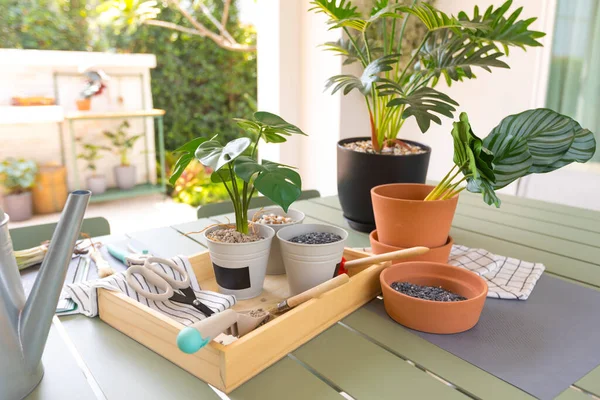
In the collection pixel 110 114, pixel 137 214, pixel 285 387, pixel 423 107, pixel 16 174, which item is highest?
pixel 423 107

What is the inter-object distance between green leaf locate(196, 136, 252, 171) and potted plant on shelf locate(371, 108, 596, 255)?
1.10 ft

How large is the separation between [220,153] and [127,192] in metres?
3.72

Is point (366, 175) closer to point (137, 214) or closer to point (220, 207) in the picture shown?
point (220, 207)

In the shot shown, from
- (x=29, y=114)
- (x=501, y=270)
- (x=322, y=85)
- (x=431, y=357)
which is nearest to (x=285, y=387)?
(x=431, y=357)

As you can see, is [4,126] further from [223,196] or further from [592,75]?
[592,75]

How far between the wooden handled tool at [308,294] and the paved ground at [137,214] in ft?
9.87

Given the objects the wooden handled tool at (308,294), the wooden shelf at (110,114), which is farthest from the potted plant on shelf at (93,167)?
the wooden handled tool at (308,294)

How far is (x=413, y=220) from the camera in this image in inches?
35.4

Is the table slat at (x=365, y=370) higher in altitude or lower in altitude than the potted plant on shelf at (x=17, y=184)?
higher

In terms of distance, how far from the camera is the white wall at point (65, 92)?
12.0 feet

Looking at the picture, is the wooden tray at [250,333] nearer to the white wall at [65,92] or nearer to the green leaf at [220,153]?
the green leaf at [220,153]

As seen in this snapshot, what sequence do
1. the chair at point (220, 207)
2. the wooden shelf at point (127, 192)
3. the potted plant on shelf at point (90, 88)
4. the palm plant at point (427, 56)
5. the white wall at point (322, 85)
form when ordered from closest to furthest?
the palm plant at point (427, 56) < the chair at point (220, 207) < the white wall at point (322, 85) < the potted plant on shelf at point (90, 88) < the wooden shelf at point (127, 192)

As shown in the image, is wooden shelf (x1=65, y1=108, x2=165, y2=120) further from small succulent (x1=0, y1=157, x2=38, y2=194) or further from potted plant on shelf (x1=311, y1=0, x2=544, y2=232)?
potted plant on shelf (x1=311, y1=0, x2=544, y2=232)

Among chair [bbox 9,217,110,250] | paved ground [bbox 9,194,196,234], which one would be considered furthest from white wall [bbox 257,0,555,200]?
chair [bbox 9,217,110,250]
